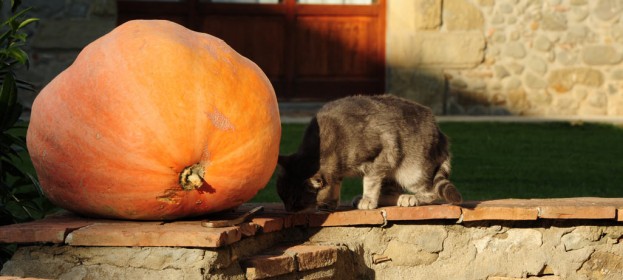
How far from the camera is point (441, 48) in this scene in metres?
12.2

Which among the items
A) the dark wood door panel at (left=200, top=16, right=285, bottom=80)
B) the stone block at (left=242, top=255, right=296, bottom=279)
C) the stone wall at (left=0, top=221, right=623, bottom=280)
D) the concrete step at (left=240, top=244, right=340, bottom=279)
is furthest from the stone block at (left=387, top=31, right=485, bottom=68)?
the stone block at (left=242, top=255, right=296, bottom=279)

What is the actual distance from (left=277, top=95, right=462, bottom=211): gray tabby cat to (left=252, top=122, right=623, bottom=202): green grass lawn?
172cm

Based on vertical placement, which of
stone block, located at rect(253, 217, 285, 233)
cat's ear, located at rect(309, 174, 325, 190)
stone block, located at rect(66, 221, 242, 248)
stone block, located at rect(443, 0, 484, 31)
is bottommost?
stone block, located at rect(253, 217, 285, 233)

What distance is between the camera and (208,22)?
40.9 feet

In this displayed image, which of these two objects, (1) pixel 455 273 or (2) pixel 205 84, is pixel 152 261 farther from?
(1) pixel 455 273

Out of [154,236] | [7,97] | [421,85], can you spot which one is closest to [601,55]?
[421,85]

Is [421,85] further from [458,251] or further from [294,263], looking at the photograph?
[294,263]

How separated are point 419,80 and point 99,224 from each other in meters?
8.72

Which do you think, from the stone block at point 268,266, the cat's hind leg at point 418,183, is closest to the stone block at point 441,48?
the cat's hind leg at point 418,183

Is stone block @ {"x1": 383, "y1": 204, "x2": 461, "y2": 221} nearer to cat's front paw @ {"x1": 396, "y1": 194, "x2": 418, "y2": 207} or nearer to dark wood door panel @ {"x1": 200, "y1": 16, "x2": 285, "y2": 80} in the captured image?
cat's front paw @ {"x1": 396, "y1": 194, "x2": 418, "y2": 207}

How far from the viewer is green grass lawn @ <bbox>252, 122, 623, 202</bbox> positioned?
712 centimetres

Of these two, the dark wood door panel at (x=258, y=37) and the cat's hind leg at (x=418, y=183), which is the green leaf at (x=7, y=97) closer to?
→ the cat's hind leg at (x=418, y=183)

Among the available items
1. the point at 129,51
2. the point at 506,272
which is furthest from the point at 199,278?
the point at 506,272

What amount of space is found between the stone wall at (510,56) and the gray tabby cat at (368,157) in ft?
23.7
